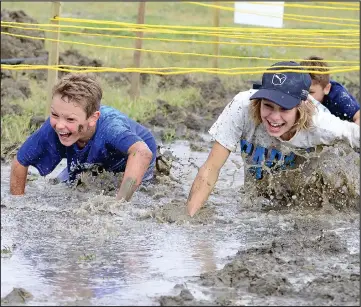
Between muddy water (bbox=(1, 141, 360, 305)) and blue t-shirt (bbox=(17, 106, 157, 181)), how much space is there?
0.90 feet

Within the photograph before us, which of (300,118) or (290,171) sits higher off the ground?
(300,118)

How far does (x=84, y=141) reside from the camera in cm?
693

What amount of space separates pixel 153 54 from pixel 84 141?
9029 mm

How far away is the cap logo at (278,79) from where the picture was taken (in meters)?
6.43

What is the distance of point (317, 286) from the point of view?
5.03 metres

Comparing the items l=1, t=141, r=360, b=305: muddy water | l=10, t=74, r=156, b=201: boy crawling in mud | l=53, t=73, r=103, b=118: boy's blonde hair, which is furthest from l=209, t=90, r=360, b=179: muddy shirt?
l=53, t=73, r=103, b=118: boy's blonde hair

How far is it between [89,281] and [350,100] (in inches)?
154

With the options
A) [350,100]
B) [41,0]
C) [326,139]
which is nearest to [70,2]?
[41,0]

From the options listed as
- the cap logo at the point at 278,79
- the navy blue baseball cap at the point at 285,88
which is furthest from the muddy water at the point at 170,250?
the cap logo at the point at 278,79

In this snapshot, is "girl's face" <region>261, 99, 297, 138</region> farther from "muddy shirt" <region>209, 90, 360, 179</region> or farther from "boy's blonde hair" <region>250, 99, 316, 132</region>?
"muddy shirt" <region>209, 90, 360, 179</region>

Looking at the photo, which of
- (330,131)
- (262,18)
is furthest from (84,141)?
(262,18)

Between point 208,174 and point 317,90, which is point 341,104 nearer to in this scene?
point 317,90

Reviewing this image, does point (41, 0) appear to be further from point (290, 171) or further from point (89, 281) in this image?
point (89, 281)

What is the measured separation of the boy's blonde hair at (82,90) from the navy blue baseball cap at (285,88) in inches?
41.6
